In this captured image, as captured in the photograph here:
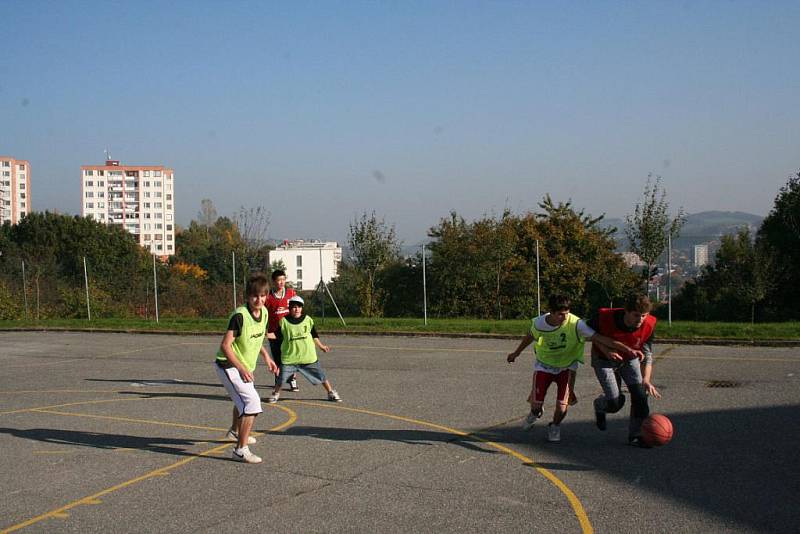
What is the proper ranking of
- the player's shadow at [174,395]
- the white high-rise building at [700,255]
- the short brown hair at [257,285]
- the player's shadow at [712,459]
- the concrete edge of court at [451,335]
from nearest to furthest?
the player's shadow at [712,459] → the short brown hair at [257,285] → the player's shadow at [174,395] → the concrete edge of court at [451,335] → the white high-rise building at [700,255]

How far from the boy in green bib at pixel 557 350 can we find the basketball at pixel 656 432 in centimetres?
85

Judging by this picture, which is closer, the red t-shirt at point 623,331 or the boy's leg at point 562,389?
the red t-shirt at point 623,331

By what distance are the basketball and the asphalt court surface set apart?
189 mm

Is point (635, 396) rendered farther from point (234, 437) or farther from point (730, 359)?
point (730, 359)

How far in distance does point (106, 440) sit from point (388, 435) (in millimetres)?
3194

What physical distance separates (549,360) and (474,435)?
1.25m

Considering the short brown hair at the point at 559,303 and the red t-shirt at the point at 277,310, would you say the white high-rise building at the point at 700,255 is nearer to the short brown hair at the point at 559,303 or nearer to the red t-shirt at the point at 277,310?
the red t-shirt at the point at 277,310

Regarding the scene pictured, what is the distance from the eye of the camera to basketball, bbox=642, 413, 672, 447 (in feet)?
28.0

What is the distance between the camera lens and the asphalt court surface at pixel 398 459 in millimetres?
6371

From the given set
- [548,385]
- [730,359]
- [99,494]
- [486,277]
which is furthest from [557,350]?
[486,277]

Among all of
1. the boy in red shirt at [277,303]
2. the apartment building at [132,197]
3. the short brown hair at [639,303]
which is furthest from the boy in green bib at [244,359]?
the apartment building at [132,197]

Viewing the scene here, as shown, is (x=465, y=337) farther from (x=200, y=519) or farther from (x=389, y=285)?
(x=200, y=519)

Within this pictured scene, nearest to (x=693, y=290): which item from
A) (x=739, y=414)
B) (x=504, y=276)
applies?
(x=504, y=276)

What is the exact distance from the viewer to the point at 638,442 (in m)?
8.73
